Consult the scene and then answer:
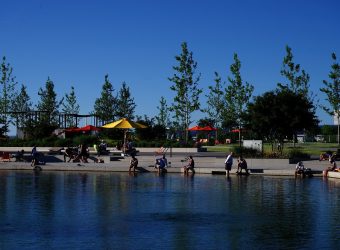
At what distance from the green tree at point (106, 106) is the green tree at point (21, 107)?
8772 millimetres

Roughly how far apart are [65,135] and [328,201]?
1883 inches

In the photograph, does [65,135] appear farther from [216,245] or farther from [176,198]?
[216,245]

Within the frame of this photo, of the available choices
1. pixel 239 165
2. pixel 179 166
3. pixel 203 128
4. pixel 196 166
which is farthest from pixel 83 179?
pixel 203 128

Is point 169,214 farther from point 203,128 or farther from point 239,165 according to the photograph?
point 203,128

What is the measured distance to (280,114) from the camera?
4203cm

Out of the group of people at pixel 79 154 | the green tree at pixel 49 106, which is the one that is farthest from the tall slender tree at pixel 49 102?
the group of people at pixel 79 154

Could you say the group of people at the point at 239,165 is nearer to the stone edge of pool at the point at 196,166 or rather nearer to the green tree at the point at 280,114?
the stone edge of pool at the point at 196,166

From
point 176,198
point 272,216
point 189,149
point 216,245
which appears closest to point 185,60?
point 189,149

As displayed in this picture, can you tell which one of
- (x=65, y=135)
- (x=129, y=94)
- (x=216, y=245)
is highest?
(x=129, y=94)

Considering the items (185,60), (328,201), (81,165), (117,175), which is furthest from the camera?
(185,60)

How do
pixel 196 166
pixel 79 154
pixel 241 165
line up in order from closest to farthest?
pixel 241 165 → pixel 196 166 → pixel 79 154

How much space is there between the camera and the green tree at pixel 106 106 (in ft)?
256

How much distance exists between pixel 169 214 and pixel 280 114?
983 inches

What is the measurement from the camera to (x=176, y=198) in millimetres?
22750
